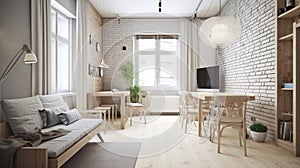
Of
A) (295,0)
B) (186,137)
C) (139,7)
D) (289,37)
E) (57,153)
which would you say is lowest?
(186,137)

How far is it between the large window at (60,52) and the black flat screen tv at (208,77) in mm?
3353

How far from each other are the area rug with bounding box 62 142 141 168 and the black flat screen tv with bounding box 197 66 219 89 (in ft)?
9.89

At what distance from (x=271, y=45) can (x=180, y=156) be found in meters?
2.28

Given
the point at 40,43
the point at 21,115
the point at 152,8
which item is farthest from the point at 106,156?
the point at 152,8

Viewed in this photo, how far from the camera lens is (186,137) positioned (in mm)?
4543

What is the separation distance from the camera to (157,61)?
25.2ft

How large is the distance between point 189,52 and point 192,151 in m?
4.23

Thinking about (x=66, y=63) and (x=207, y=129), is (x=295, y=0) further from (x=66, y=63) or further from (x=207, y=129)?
(x=66, y=63)

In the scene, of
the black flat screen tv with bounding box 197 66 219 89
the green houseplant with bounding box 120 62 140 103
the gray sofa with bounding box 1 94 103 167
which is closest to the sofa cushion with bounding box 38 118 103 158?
the gray sofa with bounding box 1 94 103 167

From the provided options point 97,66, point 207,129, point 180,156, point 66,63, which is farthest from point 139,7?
A: point 180,156

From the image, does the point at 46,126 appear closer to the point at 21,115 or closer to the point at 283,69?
the point at 21,115

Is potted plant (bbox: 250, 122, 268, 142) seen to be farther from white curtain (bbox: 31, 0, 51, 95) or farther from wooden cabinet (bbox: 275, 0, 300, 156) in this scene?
white curtain (bbox: 31, 0, 51, 95)

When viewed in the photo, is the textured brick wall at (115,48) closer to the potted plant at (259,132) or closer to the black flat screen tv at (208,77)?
the black flat screen tv at (208,77)

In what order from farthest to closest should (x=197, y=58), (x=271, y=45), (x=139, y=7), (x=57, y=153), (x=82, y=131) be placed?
(x=197, y=58), (x=139, y=7), (x=271, y=45), (x=82, y=131), (x=57, y=153)
